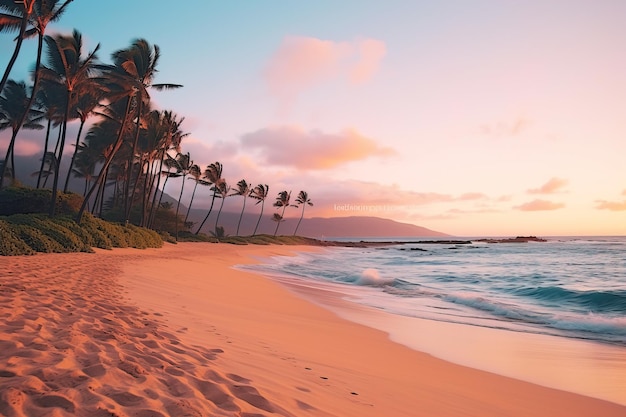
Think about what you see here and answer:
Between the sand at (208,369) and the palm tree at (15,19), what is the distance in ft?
51.9

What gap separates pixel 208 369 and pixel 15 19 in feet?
78.8

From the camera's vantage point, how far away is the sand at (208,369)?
9.50 feet

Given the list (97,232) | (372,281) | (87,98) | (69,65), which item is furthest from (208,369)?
(87,98)

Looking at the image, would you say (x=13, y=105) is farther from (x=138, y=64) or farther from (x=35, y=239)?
(x=35, y=239)

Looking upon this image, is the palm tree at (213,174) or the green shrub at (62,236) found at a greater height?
the palm tree at (213,174)

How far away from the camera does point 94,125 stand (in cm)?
4112

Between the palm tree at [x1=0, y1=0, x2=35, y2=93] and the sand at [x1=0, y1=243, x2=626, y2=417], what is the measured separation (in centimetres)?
1583

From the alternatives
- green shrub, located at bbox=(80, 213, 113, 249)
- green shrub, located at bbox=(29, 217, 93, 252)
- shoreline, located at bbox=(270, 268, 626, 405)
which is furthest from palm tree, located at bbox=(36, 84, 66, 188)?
shoreline, located at bbox=(270, 268, 626, 405)

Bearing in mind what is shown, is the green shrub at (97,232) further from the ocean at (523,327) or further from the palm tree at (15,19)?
the ocean at (523,327)

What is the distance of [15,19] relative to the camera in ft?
65.0

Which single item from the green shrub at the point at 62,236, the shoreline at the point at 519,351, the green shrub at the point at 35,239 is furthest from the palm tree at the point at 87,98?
the shoreline at the point at 519,351

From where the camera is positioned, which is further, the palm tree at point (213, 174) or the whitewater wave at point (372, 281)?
the palm tree at point (213, 174)

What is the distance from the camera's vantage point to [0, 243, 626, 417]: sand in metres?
2.90

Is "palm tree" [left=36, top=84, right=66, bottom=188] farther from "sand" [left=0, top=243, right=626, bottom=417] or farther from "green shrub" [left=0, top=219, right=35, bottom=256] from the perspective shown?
"sand" [left=0, top=243, right=626, bottom=417]
